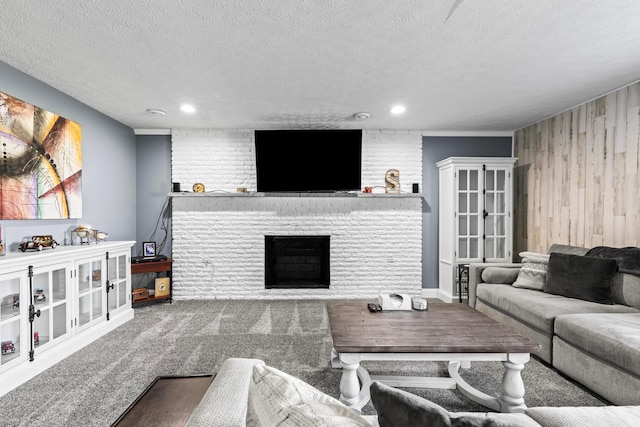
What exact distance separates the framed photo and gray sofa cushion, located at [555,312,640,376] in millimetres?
4524

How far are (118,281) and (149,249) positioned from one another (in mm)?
945

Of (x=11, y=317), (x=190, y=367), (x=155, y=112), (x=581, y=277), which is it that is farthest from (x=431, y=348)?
(x=155, y=112)

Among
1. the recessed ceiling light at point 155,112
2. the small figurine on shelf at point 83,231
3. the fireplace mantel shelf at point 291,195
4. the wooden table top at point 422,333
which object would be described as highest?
the recessed ceiling light at point 155,112

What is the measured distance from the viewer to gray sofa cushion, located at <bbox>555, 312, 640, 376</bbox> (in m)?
1.90

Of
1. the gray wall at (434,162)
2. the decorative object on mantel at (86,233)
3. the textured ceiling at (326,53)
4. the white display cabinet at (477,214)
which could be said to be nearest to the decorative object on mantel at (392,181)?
the gray wall at (434,162)

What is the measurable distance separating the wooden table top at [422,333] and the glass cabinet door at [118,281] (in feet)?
7.97

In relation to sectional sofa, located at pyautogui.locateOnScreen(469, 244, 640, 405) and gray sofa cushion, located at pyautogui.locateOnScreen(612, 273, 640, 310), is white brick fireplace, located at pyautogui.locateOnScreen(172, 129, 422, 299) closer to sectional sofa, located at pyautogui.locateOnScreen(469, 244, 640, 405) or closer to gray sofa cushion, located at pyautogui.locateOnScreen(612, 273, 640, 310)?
sectional sofa, located at pyautogui.locateOnScreen(469, 244, 640, 405)

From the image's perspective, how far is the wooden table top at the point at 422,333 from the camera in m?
1.82

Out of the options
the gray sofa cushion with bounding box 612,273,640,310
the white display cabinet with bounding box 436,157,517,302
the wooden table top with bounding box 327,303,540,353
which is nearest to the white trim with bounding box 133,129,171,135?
the wooden table top with bounding box 327,303,540,353

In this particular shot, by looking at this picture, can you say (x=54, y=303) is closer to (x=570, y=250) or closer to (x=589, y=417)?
(x=589, y=417)

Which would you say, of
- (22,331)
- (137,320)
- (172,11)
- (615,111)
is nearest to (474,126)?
(615,111)

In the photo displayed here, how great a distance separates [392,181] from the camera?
4777 mm

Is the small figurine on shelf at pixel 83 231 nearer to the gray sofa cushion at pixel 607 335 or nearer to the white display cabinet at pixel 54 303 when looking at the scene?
A: the white display cabinet at pixel 54 303

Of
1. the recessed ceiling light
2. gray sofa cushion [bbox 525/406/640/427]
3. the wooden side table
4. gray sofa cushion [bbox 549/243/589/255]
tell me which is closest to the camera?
gray sofa cushion [bbox 525/406/640/427]
